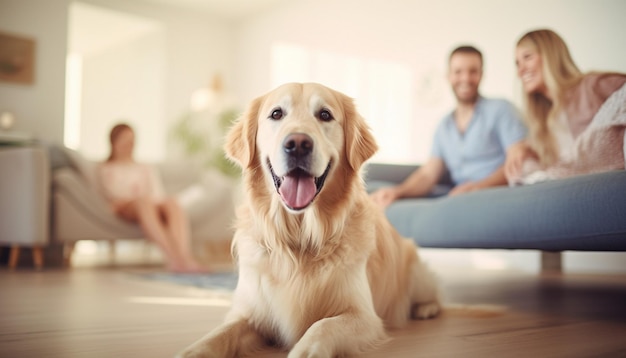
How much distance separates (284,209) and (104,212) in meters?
3.44

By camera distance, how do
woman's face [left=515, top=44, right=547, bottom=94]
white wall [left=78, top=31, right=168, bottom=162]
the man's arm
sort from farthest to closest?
white wall [left=78, top=31, right=168, bottom=162], the man's arm, woman's face [left=515, top=44, right=547, bottom=94]

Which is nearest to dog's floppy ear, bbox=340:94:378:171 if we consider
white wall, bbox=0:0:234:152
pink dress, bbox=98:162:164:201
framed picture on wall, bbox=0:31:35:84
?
pink dress, bbox=98:162:164:201

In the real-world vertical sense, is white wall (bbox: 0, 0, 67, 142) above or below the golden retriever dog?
above

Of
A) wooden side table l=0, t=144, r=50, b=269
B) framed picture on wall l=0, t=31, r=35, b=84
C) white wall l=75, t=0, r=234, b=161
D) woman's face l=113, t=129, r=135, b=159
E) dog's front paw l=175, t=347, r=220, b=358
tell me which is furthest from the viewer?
white wall l=75, t=0, r=234, b=161

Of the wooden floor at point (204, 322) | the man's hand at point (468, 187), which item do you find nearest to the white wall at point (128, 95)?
the wooden floor at point (204, 322)

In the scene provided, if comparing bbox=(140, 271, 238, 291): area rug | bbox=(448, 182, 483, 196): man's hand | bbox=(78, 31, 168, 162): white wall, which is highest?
bbox=(78, 31, 168, 162): white wall

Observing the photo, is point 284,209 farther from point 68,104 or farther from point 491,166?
point 68,104

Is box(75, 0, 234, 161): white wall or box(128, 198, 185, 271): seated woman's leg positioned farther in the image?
box(75, 0, 234, 161): white wall

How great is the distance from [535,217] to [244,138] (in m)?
1.12

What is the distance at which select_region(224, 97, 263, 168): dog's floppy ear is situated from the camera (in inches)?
65.1

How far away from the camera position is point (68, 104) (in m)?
10.3

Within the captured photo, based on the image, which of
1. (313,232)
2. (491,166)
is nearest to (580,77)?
(491,166)

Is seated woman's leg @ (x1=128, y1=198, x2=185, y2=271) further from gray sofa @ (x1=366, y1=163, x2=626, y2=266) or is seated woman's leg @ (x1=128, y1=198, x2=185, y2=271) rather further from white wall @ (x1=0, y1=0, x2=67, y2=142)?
white wall @ (x1=0, y1=0, x2=67, y2=142)

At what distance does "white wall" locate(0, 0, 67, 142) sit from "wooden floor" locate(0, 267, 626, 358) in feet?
14.2
